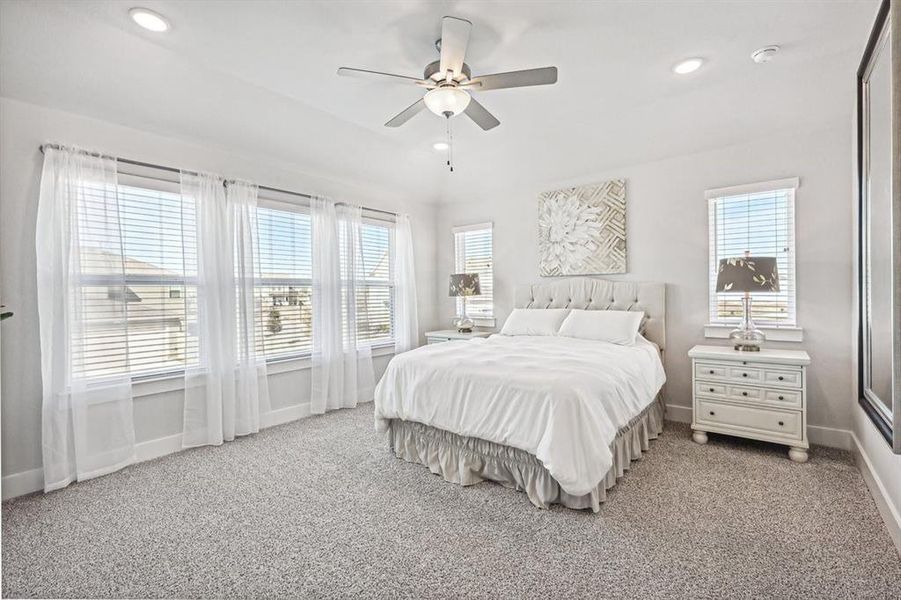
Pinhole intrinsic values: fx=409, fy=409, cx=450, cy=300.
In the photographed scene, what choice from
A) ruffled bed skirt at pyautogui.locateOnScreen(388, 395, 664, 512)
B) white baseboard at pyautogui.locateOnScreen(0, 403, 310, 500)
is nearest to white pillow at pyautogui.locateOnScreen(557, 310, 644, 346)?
ruffled bed skirt at pyautogui.locateOnScreen(388, 395, 664, 512)

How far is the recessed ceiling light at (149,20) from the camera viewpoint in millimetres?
2305

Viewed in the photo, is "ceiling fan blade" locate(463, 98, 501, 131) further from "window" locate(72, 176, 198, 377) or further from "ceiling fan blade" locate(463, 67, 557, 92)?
"window" locate(72, 176, 198, 377)

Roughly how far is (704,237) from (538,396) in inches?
104

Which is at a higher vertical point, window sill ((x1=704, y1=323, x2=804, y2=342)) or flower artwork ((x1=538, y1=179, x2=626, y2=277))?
flower artwork ((x1=538, y1=179, x2=626, y2=277))

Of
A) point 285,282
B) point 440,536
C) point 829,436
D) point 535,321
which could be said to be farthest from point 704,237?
point 285,282

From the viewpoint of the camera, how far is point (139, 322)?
10.6 feet

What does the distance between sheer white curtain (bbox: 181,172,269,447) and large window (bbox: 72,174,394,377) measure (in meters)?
0.09

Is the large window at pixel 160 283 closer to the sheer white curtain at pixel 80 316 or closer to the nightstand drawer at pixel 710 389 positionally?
the sheer white curtain at pixel 80 316

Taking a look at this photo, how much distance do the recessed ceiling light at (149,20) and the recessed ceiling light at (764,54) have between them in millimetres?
3668

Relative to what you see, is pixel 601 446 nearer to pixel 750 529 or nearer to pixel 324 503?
pixel 750 529

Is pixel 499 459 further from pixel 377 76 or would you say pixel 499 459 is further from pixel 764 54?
pixel 764 54

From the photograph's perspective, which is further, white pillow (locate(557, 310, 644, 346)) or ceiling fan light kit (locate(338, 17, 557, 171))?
white pillow (locate(557, 310, 644, 346))

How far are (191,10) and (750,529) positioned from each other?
13.5 ft

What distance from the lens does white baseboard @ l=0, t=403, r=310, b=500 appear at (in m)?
2.63
